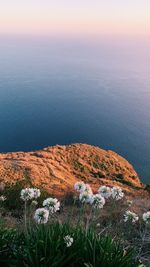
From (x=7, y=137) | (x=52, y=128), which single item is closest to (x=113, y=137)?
(x=52, y=128)

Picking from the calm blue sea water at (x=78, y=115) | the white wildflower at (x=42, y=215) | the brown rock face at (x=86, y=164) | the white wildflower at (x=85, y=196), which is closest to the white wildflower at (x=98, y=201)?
the white wildflower at (x=85, y=196)

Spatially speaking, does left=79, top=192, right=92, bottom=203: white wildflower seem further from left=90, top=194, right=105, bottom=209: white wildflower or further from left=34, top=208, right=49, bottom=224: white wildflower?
left=34, top=208, right=49, bottom=224: white wildflower

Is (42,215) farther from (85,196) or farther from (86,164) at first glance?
(86,164)

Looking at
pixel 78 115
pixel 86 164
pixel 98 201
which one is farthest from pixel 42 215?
pixel 78 115

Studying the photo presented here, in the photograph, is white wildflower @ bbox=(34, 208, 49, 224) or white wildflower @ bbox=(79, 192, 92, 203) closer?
white wildflower @ bbox=(34, 208, 49, 224)

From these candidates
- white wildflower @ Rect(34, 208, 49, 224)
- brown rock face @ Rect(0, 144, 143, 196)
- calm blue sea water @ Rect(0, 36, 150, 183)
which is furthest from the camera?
calm blue sea water @ Rect(0, 36, 150, 183)

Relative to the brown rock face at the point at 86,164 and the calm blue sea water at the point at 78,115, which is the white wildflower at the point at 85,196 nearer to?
the brown rock face at the point at 86,164

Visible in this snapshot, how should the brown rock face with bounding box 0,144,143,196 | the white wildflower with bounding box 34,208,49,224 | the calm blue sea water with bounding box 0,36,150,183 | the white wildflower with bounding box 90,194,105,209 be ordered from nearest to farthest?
the white wildflower with bounding box 34,208,49,224, the white wildflower with bounding box 90,194,105,209, the brown rock face with bounding box 0,144,143,196, the calm blue sea water with bounding box 0,36,150,183

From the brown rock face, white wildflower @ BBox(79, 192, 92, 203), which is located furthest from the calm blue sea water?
white wildflower @ BBox(79, 192, 92, 203)

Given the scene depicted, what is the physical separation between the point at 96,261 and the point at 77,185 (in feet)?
3.67

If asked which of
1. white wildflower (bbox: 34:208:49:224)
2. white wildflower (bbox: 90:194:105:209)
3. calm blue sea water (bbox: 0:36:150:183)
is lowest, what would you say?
white wildflower (bbox: 34:208:49:224)

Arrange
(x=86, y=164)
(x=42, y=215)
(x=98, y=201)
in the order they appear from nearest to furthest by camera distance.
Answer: (x=42, y=215)
(x=98, y=201)
(x=86, y=164)

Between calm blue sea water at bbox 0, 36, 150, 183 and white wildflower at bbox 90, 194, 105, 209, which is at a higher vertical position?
calm blue sea water at bbox 0, 36, 150, 183

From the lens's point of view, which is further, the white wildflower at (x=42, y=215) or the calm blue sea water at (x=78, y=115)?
the calm blue sea water at (x=78, y=115)
